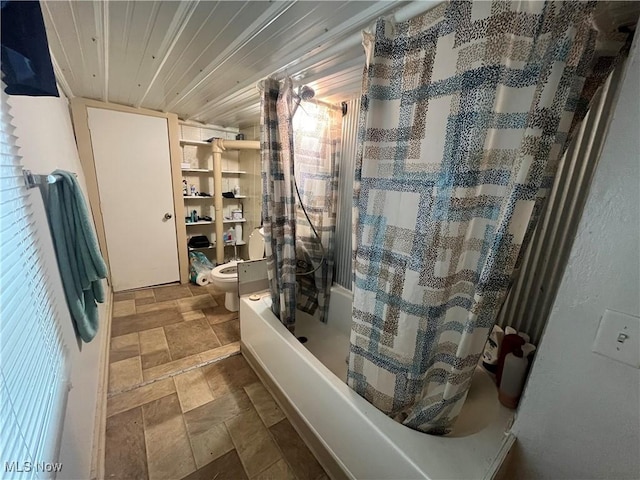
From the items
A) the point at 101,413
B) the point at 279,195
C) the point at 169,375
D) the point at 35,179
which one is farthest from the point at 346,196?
the point at 101,413

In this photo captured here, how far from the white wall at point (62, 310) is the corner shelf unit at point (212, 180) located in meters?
1.77

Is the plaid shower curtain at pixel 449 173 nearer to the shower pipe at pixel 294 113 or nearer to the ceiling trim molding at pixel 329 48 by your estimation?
the ceiling trim molding at pixel 329 48

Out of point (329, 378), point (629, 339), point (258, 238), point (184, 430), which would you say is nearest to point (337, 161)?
point (258, 238)

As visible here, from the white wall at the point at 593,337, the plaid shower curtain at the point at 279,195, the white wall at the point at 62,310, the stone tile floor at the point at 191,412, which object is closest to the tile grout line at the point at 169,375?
the stone tile floor at the point at 191,412

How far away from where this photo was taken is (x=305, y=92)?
1688 mm

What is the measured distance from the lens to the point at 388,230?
994 mm

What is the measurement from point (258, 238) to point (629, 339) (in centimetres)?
252

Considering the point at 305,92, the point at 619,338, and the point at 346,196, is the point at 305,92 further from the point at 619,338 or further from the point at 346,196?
the point at 619,338

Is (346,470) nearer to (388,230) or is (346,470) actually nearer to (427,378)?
(427,378)

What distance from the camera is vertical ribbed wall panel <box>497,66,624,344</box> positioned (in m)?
0.91

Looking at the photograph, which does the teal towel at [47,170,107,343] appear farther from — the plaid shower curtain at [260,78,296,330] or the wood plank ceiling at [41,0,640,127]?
the plaid shower curtain at [260,78,296,330]

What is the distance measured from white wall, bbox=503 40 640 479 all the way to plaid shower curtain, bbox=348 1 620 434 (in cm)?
15

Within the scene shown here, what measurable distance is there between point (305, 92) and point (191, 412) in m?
2.22

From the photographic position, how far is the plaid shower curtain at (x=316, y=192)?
5.97 feet
